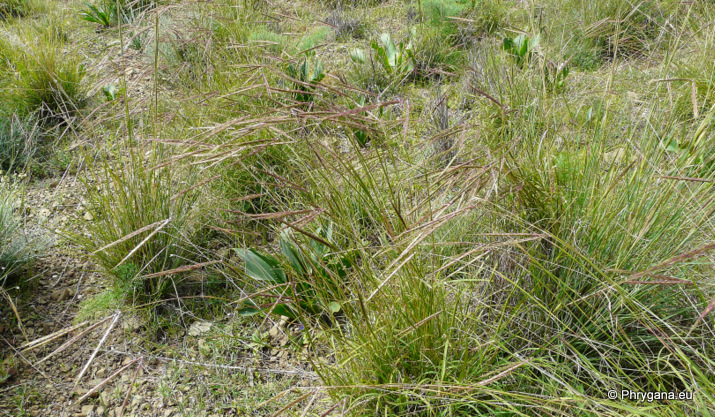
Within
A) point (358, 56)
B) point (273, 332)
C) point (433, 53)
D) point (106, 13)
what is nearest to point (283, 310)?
point (273, 332)

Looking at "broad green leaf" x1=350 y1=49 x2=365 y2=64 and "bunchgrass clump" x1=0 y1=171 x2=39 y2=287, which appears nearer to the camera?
"bunchgrass clump" x1=0 y1=171 x2=39 y2=287

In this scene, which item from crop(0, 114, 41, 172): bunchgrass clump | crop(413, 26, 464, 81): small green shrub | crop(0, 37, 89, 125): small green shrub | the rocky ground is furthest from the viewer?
crop(413, 26, 464, 81): small green shrub

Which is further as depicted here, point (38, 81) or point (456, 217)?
point (38, 81)

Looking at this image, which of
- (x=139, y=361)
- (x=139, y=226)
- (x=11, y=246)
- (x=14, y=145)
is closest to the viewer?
(x=139, y=361)

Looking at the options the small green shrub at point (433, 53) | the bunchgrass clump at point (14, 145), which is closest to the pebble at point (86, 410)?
the bunchgrass clump at point (14, 145)

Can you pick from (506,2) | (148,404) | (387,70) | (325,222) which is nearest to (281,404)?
(148,404)

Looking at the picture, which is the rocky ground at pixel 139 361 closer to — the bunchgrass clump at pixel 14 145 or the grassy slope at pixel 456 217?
the grassy slope at pixel 456 217

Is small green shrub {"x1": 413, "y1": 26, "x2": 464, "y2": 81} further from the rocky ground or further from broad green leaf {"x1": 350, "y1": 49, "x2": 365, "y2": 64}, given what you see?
the rocky ground

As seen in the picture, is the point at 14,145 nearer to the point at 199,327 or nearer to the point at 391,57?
the point at 199,327

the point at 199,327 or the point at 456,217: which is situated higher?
the point at 456,217

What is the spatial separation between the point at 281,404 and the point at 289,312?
309 mm

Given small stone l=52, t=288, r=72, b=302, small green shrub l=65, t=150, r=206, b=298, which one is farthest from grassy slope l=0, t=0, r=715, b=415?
small stone l=52, t=288, r=72, b=302

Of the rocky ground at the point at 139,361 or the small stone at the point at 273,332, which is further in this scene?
the small stone at the point at 273,332

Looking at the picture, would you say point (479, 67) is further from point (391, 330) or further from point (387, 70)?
point (391, 330)
